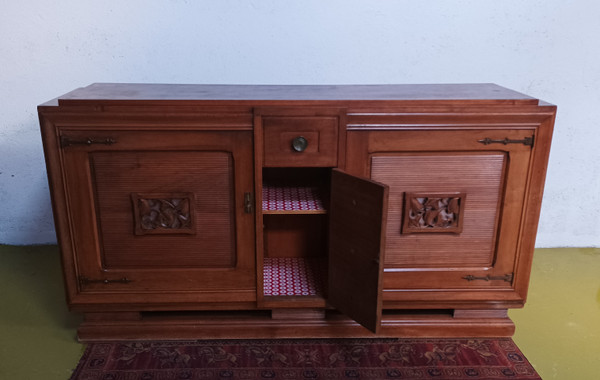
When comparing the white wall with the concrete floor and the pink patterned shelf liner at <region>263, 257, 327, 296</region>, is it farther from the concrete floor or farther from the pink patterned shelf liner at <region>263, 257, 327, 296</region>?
the pink patterned shelf liner at <region>263, 257, 327, 296</region>

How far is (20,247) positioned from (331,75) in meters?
1.92

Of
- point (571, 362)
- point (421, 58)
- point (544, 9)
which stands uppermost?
point (544, 9)

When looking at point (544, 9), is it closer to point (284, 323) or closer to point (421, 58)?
point (421, 58)

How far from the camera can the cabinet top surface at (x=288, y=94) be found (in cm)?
174

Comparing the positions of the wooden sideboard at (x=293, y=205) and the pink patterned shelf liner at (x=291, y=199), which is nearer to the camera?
the wooden sideboard at (x=293, y=205)

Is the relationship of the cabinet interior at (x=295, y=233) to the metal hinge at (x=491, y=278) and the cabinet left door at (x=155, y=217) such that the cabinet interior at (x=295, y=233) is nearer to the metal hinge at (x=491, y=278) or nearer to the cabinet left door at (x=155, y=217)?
the cabinet left door at (x=155, y=217)

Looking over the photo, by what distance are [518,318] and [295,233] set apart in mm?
1023

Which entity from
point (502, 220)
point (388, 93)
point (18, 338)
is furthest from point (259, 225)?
point (18, 338)

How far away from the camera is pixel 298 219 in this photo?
2246 millimetres

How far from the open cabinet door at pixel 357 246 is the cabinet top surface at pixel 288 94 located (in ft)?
1.09

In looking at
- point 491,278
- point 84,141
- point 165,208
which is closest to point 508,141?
point 491,278

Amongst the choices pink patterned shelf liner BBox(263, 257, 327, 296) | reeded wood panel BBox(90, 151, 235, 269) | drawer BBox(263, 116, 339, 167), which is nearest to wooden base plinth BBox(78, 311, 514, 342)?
pink patterned shelf liner BBox(263, 257, 327, 296)

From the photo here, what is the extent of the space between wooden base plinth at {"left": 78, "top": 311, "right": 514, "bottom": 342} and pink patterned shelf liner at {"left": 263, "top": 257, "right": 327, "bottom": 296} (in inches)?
4.4

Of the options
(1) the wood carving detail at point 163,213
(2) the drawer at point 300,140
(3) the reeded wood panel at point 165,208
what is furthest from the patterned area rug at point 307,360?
(2) the drawer at point 300,140
